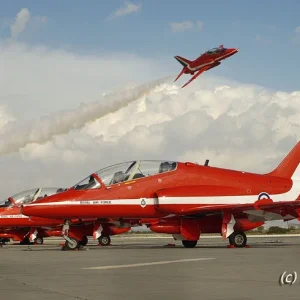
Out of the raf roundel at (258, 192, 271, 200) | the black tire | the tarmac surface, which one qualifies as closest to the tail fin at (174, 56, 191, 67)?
the black tire

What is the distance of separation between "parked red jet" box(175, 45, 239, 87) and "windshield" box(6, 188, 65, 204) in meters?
25.3

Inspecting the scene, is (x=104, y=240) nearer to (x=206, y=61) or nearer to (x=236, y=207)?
(x=236, y=207)

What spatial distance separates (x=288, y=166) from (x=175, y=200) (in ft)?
20.2

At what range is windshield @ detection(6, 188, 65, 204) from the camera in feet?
112

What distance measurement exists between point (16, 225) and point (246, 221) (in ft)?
48.1

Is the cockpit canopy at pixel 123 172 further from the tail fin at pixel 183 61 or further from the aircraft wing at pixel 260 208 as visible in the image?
the tail fin at pixel 183 61

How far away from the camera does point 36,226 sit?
35500 mm

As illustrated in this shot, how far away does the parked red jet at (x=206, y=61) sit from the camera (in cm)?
5691

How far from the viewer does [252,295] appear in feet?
29.1

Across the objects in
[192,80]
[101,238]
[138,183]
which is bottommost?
[101,238]

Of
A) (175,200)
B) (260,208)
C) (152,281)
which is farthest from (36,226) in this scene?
(152,281)

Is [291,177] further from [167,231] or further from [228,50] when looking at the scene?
[228,50]

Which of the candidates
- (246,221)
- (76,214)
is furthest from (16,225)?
(246,221)

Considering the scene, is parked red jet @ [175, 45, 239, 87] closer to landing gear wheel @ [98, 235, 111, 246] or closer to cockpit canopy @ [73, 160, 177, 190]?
landing gear wheel @ [98, 235, 111, 246]
